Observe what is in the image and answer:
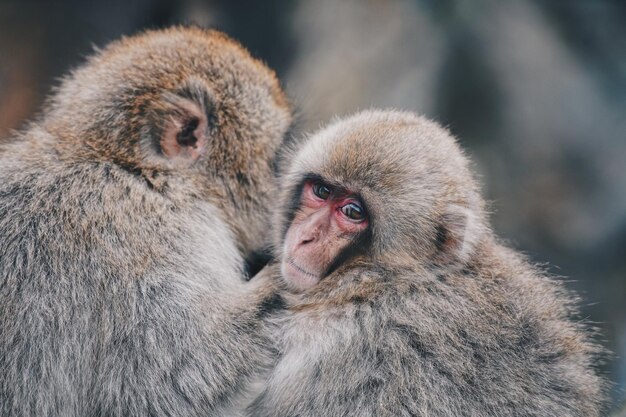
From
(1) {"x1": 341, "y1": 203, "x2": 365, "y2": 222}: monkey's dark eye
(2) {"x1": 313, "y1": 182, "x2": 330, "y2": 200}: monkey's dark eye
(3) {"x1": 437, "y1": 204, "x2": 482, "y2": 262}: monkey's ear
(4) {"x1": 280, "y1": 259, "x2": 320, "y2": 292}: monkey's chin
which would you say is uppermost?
(3) {"x1": 437, "y1": 204, "x2": 482, "y2": 262}: monkey's ear

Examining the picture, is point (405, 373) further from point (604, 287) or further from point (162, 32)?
point (604, 287)

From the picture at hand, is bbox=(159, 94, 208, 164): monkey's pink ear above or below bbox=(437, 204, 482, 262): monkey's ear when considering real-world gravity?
below

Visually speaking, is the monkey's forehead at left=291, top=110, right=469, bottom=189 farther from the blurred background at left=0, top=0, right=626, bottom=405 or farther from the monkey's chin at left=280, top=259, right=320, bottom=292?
the blurred background at left=0, top=0, right=626, bottom=405

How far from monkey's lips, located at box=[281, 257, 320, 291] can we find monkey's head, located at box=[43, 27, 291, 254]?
1.97 ft

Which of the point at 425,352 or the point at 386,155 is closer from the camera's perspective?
the point at 425,352

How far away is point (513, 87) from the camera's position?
5.63 m

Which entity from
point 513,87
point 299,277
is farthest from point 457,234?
point 513,87

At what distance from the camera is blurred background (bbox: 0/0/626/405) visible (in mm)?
5406

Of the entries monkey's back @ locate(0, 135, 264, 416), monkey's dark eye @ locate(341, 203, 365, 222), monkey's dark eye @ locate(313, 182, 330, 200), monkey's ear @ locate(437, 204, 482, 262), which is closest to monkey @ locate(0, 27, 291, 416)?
monkey's back @ locate(0, 135, 264, 416)

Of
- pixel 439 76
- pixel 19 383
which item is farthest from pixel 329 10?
pixel 19 383

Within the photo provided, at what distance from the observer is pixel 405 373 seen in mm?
3033

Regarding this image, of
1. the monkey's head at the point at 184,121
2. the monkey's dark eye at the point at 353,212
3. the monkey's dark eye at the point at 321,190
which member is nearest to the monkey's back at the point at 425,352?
the monkey's dark eye at the point at 353,212

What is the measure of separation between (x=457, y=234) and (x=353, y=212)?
490mm

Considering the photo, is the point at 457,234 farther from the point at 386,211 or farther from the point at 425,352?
the point at 425,352
